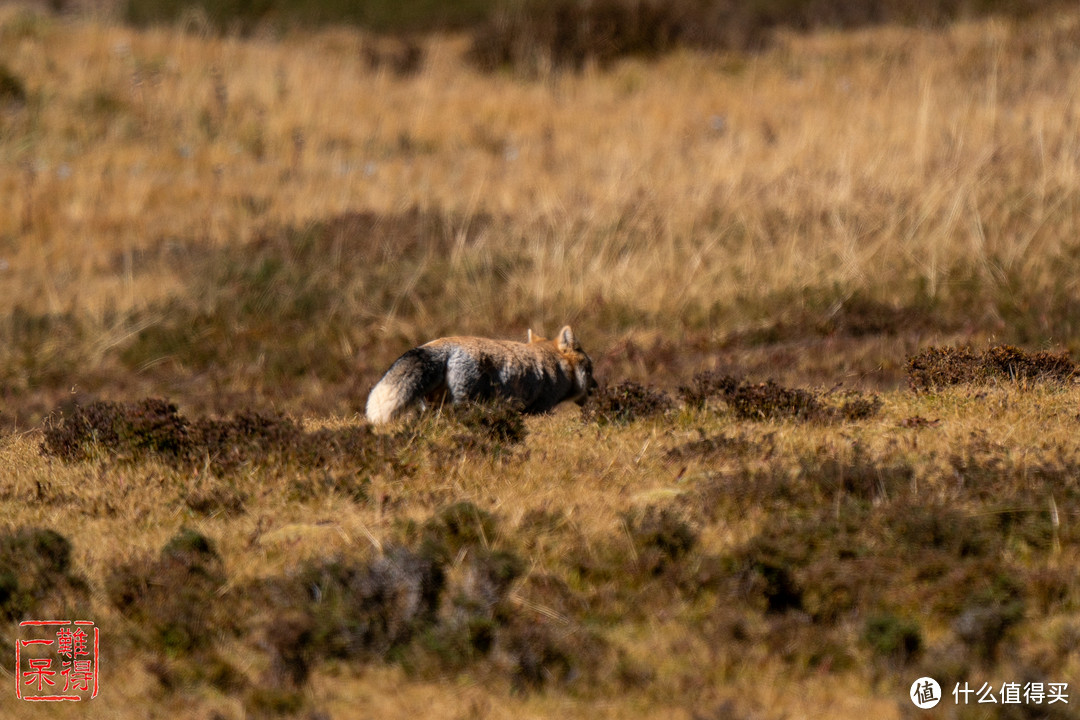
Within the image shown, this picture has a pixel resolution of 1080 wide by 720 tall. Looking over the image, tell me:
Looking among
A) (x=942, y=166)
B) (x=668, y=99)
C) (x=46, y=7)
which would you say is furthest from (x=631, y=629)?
(x=46, y=7)

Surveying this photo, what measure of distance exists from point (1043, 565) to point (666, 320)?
6.65 metres

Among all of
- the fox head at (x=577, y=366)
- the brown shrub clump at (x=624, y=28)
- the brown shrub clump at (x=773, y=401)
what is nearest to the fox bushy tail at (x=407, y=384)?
the brown shrub clump at (x=773, y=401)

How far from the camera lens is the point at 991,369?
830 cm

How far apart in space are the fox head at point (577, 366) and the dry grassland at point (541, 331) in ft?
3.08

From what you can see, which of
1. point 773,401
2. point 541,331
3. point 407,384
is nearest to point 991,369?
point 773,401

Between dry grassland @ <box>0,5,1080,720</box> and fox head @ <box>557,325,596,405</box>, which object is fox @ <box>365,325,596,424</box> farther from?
fox head @ <box>557,325,596,405</box>

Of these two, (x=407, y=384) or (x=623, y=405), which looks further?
(x=623, y=405)

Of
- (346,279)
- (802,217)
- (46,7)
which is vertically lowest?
(346,279)

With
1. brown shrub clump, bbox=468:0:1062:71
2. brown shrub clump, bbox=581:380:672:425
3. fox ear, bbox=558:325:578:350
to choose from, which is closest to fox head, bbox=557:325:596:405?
fox ear, bbox=558:325:578:350

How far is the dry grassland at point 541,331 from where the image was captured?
517cm

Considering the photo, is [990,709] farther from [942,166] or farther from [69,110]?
[69,110]

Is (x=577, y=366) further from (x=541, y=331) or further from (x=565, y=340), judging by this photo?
(x=541, y=331)

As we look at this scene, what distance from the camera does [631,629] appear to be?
5.30m

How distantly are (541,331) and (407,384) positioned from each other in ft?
A: 14.2
